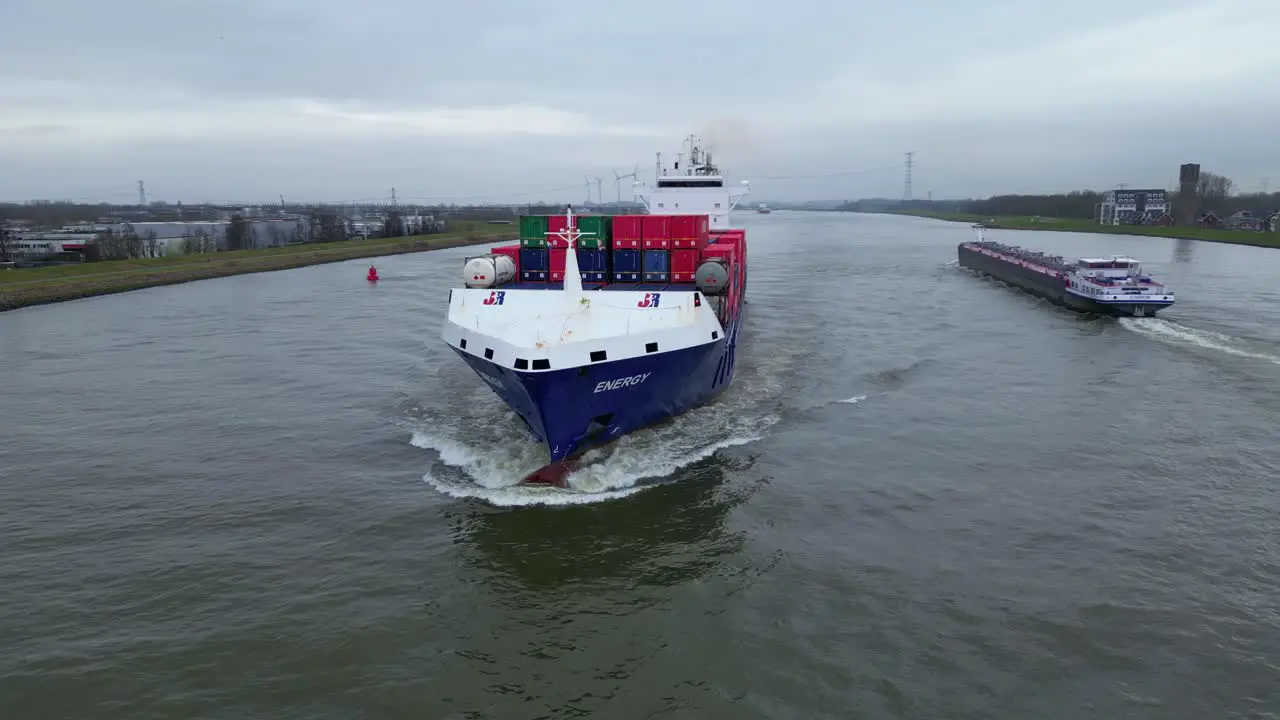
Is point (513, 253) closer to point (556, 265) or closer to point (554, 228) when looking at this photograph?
point (554, 228)

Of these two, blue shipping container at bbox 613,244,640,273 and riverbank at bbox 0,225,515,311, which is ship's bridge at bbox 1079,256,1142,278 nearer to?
blue shipping container at bbox 613,244,640,273

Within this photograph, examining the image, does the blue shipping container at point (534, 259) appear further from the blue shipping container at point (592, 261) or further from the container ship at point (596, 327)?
the blue shipping container at point (592, 261)

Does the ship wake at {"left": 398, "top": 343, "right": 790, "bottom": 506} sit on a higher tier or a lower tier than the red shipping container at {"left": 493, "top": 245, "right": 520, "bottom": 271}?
lower

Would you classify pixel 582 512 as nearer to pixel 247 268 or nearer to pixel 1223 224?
pixel 247 268

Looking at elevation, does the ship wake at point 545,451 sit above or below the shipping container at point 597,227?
below

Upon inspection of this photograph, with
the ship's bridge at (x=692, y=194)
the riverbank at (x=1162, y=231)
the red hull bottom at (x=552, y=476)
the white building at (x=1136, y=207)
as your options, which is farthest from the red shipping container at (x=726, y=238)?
the white building at (x=1136, y=207)

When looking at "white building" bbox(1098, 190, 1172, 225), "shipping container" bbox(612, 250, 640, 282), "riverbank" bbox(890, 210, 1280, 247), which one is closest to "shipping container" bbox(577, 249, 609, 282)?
"shipping container" bbox(612, 250, 640, 282)

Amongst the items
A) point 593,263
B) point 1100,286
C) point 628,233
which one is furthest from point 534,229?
point 1100,286
